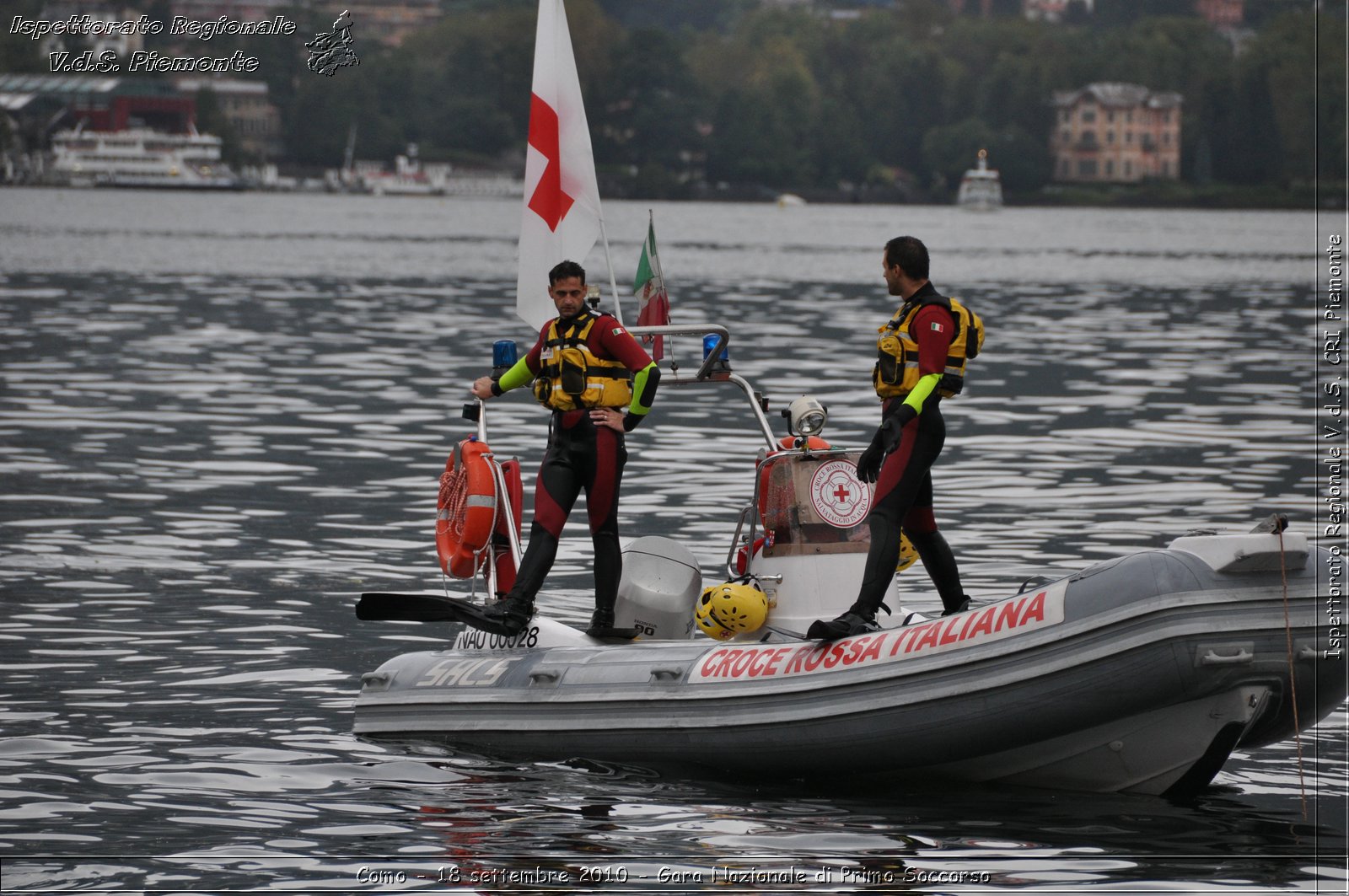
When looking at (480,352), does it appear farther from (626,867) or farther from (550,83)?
(626,867)

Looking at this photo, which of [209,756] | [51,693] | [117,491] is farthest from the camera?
[117,491]

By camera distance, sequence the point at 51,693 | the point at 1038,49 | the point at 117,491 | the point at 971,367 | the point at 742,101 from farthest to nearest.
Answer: the point at 1038,49 < the point at 742,101 < the point at 971,367 < the point at 117,491 < the point at 51,693

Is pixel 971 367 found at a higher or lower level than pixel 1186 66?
lower

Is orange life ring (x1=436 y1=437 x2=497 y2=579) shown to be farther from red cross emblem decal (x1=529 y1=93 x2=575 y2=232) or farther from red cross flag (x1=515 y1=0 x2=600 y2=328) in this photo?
red cross emblem decal (x1=529 y1=93 x2=575 y2=232)

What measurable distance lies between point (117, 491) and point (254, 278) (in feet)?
116

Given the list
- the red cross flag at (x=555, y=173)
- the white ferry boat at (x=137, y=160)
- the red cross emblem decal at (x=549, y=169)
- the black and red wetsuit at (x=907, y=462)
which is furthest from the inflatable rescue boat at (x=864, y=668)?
the white ferry boat at (x=137, y=160)

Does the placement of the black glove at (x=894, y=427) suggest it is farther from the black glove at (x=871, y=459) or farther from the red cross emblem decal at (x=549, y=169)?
the red cross emblem decal at (x=549, y=169)

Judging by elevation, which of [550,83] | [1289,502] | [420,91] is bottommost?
[1289,502]

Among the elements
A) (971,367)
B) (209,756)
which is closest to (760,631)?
(209,756)

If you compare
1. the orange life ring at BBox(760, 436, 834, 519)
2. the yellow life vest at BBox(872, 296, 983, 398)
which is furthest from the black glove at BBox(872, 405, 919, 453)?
the orange life ring at BBox(760, 436, 834, 519)

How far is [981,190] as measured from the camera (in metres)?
164

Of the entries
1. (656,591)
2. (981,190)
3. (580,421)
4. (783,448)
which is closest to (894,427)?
(783,448)

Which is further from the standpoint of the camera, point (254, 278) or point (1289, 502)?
point (254, 278)

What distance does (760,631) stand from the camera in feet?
32.4
